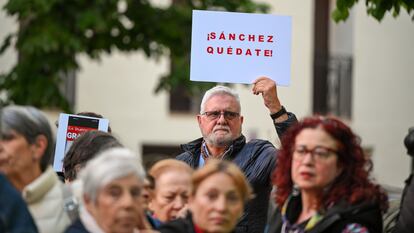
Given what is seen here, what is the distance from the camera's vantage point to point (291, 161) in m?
7.24

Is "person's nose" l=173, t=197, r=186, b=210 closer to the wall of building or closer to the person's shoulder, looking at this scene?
the person's shoulder

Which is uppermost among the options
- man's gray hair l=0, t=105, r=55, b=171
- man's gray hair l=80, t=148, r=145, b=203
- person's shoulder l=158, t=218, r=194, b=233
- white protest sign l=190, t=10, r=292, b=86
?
white protest sign l=190, t=10, r=292, b=86

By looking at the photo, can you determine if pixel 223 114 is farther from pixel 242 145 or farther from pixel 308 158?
pixel 308 158

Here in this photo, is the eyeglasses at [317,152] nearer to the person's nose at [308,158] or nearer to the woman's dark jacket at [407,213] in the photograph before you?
the person's nose at [308,158]

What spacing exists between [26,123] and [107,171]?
29.1 inches

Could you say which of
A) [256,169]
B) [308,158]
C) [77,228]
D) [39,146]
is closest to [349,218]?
[308,158]

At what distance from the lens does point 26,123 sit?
22.3 ft

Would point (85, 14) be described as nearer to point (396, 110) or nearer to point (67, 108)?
point (67, 108)

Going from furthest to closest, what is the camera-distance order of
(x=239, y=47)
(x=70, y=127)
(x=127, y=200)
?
1. (x=70, y=127)
2. (x=239, y=47)
3. (x=127, y=200)

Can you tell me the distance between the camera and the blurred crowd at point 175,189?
247 inches

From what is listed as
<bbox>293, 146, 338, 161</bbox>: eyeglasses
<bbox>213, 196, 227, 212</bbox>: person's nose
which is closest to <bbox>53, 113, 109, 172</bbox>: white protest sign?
<bbox>293, 146, 338, 161</bbox>: eyeglasses

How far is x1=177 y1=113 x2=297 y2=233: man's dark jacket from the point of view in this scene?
28.5ft

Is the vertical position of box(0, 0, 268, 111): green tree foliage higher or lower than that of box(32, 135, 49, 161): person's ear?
higher

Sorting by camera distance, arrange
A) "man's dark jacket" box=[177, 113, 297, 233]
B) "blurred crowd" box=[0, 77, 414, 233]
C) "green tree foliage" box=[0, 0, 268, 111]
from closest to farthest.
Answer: "blurred crowd" box=[0, 77, 414, 233] → "man's dark jacket" box=[177, 113, 297, 233] → "green tree foliage" box=[0, 0, 268, 111]
